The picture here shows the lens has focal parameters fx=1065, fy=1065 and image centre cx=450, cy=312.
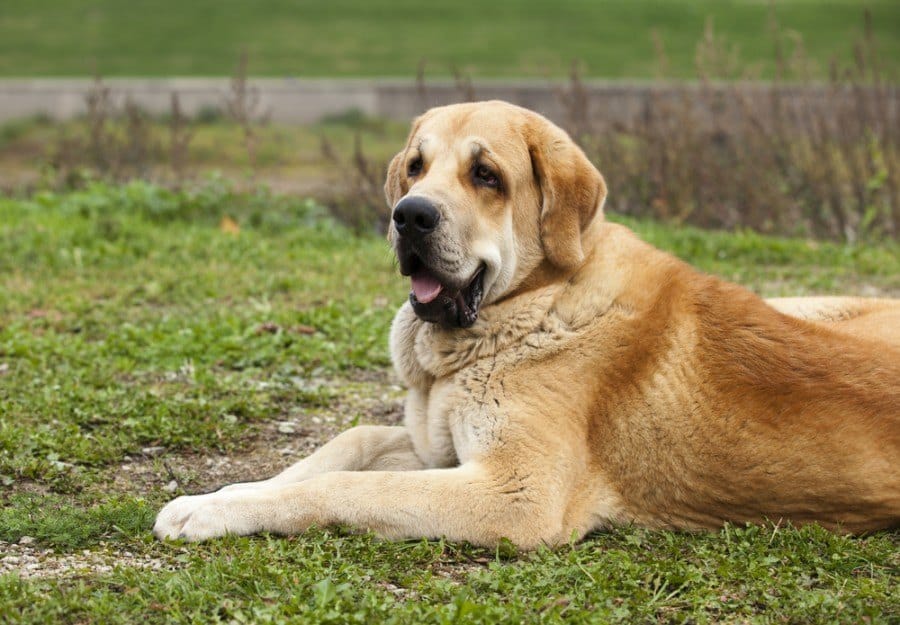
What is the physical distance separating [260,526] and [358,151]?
6.94 meters

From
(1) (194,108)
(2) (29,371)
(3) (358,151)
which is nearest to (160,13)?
(1) (194,108)

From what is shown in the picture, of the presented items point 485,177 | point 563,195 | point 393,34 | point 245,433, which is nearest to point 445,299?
point 485,177

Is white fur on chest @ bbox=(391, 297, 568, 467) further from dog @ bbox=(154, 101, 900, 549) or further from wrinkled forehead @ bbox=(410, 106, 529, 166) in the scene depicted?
wrinkled forehead @ bbox=(410, 106, 529, 166)

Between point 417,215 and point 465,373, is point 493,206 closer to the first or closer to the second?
point 417,215

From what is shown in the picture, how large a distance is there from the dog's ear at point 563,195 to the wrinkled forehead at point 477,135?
0.08m

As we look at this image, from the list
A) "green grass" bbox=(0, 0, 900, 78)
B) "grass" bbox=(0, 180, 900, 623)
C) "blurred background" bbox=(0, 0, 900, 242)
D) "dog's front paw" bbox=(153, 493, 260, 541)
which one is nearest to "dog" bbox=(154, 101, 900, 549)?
"dog's front paw" bbox=(153, 493, 260, 541)

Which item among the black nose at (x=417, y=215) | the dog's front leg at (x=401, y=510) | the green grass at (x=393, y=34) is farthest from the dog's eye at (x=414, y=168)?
the green grass at (x=393, y=34)

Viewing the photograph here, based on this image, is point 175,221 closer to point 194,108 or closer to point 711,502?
point 711,502

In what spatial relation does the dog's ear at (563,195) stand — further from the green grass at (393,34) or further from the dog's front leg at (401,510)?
the green grass at (393,34)

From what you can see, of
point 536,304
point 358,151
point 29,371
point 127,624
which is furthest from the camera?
point 358,151

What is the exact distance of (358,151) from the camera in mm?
10422

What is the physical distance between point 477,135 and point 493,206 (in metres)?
0.31

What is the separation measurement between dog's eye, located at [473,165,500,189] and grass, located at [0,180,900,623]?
4.84 ft

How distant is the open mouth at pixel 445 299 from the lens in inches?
170
